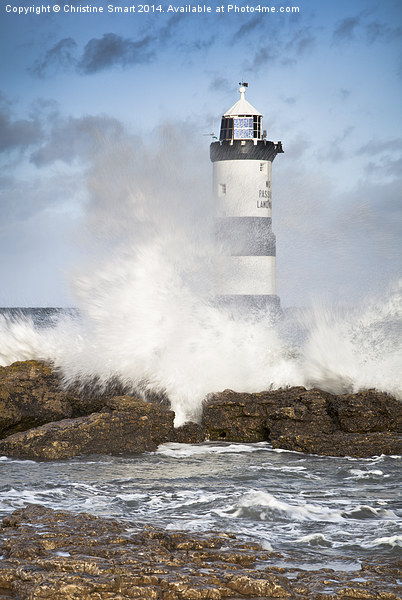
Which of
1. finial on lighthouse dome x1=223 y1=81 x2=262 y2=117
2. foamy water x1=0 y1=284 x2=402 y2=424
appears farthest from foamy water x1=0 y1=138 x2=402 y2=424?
finial on lighthouse dome x1=223 y1=81 x2=262 y2=117

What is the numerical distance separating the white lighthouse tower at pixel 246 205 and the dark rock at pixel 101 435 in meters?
8.32

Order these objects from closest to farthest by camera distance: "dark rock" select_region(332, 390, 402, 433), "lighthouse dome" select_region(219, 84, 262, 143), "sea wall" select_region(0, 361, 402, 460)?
"sea wall" select_region(0, 361, 402, 460)
"dark rock" select_region(332, 390, 402, 433)
"lighthouse dome" select_region(219, 84, 262, 143)

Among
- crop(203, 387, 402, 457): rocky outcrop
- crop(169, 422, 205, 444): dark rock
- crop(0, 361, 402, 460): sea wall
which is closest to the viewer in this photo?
crop(0, 361, 402, 460): sea wall

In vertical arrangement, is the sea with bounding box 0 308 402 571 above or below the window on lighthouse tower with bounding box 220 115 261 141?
below

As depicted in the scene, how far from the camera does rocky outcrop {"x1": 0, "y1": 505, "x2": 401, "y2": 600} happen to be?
330 centimetres

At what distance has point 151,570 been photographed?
3498 millimetres

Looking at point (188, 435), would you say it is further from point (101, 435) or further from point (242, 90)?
point (242, 90)

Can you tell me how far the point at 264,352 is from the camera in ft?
31.7

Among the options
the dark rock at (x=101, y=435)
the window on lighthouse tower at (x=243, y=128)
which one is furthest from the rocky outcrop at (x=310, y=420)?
the window on lighthouse tower at (x=243, y=128)

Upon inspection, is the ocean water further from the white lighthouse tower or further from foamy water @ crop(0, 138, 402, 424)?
the white lighthouse tower

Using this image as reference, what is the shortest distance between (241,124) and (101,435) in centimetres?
1112

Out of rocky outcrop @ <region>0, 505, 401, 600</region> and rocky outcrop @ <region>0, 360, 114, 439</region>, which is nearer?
rocky outcrop @ <region>0, 505, 401, 600</region>

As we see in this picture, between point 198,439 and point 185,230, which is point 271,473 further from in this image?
point 185,230

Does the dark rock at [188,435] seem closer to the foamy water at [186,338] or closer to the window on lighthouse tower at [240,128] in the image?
the foamy water at [186,338]
